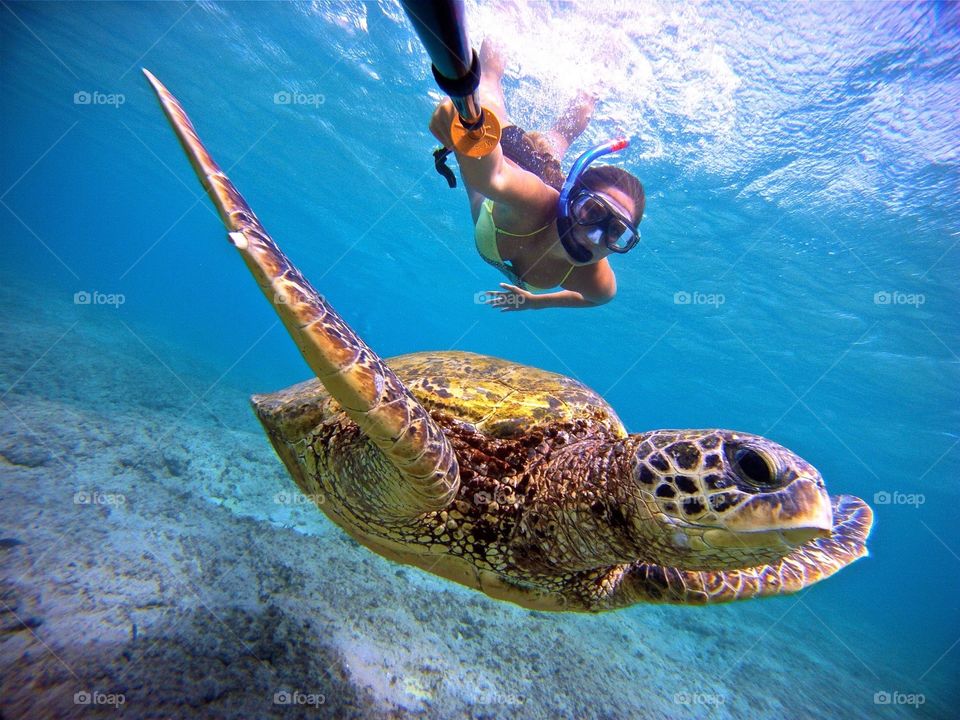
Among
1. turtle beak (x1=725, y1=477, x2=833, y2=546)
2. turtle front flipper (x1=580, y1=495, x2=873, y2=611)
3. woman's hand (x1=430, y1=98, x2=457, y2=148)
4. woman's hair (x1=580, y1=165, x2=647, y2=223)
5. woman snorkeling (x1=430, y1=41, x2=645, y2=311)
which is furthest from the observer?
woman's hair (x1=580, y1=165, x2=647, y2=223)

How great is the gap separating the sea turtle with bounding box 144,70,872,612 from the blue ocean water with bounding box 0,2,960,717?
178 inches

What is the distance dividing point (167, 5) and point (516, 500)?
20.9 meters

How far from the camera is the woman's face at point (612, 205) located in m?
3.89

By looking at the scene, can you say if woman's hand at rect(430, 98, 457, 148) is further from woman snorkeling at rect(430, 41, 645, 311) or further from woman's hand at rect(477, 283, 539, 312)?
woman's hand at rect(477, 283, 539, 312)

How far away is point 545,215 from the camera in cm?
435

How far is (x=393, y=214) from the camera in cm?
2558

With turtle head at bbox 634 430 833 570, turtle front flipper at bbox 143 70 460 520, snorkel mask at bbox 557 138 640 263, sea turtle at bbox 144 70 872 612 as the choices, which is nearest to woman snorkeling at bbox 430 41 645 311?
snorkel mask at bbox 557 138 640 263

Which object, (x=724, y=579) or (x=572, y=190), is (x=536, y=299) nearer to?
(x=572, y=190)

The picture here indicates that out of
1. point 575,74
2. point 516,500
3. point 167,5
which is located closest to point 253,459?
point 516,500

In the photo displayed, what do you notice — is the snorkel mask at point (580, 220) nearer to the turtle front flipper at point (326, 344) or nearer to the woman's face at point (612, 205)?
the woman's face at point (612, 205)

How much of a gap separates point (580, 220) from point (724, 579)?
125 inches

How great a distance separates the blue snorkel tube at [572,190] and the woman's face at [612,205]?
79 millimetres

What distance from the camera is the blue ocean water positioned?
8.50 m

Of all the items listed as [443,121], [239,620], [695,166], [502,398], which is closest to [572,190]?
[443,121]
